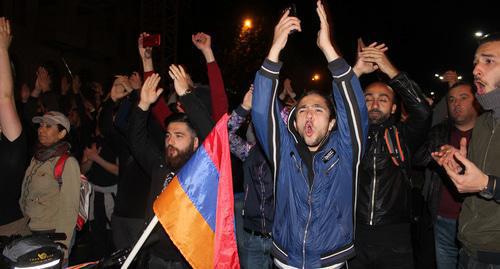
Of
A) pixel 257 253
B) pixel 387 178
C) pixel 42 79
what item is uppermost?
pixel 42 79

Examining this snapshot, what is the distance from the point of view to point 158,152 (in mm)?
4340

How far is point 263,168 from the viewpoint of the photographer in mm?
4855

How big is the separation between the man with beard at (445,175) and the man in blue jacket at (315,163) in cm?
193

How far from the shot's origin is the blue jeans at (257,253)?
4828 millimetres

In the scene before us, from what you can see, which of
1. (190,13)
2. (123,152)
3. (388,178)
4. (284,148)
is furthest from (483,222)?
(190,13)

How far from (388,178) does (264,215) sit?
1.32 metres

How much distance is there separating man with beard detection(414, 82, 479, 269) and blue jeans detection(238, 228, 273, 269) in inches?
73.2

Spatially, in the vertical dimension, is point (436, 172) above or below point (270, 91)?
below

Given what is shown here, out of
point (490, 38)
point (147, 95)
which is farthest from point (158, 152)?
point (490, 38)

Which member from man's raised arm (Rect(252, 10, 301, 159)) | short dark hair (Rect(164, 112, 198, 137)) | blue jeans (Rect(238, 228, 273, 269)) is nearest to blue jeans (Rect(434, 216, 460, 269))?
blue jeans (Rect(238, 228, 273, 269))

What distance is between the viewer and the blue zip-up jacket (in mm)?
3193

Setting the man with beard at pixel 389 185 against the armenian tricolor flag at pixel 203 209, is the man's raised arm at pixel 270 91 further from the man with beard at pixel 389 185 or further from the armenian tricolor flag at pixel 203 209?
the man with beard at pixel 389 185

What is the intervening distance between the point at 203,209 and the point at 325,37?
1516mm

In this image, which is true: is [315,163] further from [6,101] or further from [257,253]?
[6,101]
